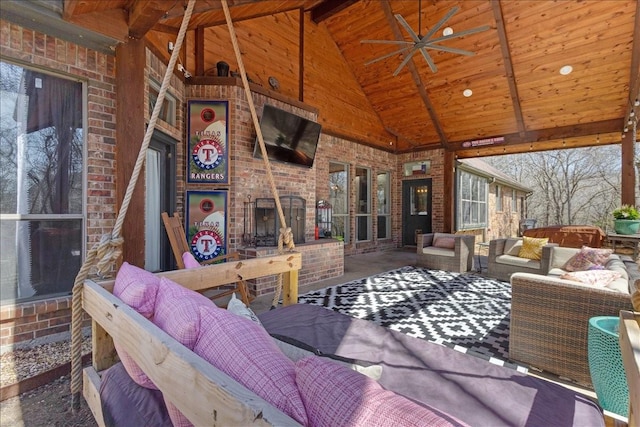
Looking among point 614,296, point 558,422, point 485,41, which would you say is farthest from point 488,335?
point 485,41

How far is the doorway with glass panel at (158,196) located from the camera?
3.40 metres

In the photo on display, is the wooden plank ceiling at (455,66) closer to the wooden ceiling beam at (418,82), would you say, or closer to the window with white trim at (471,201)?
the wooden ceiling beam at (418,82)

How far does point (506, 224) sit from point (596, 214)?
6374 millimetres

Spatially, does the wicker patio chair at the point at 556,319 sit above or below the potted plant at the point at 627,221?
below

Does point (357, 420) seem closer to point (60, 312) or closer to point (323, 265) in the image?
point (60, 312)

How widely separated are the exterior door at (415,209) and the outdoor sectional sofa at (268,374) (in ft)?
23.1

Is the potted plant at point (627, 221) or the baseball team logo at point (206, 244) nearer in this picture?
the baseball team logo at point (206, 244)

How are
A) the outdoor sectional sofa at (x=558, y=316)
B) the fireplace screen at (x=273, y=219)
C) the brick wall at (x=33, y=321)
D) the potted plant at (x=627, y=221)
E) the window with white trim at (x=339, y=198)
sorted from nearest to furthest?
1. the outdoor sectional sofa at (x=558, y=316)
2. the brick wall at (x=33, y=321)
3. the fireplace screen at (x=273, y=219)
4. the potted plant at (x=627, y=221)
5. the window with white trim at (x=339, y=198)

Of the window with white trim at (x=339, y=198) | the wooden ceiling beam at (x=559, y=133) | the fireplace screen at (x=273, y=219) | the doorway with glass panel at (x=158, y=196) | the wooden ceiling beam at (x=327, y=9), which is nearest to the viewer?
the doorway with glass panel at (x=158, y=196)

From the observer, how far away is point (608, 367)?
1.64 meters

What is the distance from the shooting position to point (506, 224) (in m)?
13.2

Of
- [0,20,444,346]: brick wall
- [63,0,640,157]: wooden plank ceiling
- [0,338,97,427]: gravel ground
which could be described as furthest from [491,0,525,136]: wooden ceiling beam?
[0,338,97,427]: gravel ground

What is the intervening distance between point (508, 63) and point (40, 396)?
7.93 meters

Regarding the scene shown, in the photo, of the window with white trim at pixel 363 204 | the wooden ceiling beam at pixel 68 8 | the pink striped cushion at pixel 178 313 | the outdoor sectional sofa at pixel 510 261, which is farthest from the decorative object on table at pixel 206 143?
the outdoor sectional sofa at pixel 510 261
